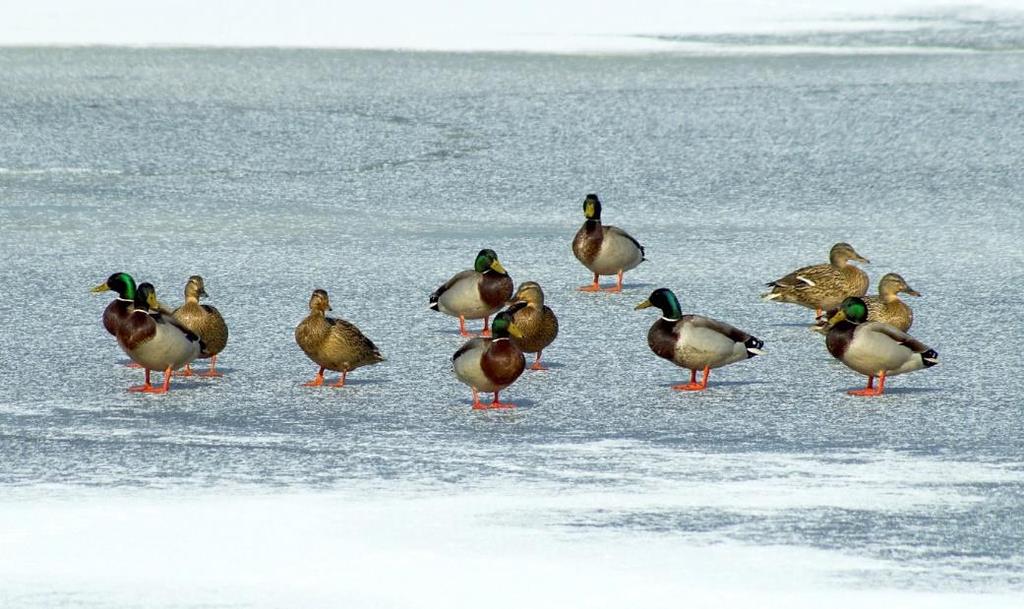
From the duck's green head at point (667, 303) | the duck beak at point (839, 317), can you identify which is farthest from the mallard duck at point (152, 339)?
the duck beak at point (839, 317)

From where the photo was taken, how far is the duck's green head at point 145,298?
8555 millimetres

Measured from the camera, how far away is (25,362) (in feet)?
30.4

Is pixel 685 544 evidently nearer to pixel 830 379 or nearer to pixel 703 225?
pixel 830 379

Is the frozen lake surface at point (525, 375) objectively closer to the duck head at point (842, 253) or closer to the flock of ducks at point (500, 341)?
the flock of ducks at point (500, 341)

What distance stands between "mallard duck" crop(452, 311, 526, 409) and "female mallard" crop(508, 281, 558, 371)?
86cm

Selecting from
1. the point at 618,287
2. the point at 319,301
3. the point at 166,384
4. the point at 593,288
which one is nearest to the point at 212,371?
the point at 166,384

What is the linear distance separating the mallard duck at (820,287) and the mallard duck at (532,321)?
1921mm

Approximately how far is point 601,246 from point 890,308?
2275 mm

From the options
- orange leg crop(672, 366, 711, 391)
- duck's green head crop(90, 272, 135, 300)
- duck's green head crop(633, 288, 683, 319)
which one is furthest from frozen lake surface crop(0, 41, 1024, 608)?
duck's green head crop(90, 272, 135, 300)

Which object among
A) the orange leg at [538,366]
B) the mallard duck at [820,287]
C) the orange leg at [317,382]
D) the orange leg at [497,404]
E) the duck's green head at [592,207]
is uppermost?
the duck's green head at [592,207]

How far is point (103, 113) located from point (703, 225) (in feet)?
23.5

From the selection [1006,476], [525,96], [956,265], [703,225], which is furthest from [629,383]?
[525,96]

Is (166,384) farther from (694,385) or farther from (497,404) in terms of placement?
→ (694,385)

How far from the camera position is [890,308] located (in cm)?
979
